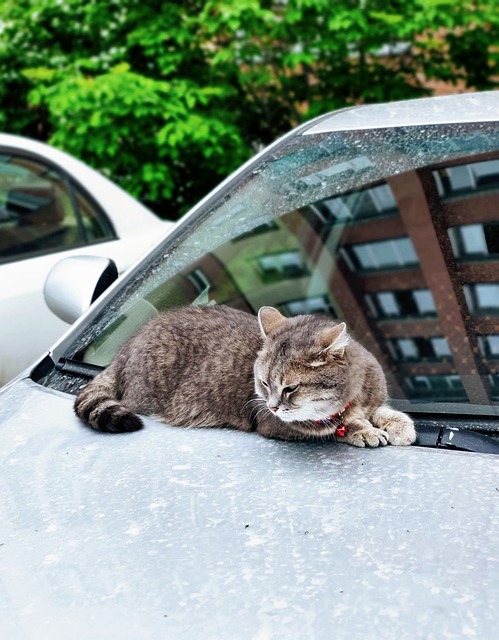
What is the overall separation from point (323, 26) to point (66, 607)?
6807mm

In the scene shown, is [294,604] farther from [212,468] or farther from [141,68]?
[141,68]

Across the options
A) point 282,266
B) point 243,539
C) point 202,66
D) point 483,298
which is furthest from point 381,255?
point 202,66

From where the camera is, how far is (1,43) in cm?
805

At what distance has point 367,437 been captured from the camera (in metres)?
1.97

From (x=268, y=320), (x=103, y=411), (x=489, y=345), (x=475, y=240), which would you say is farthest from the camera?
(x=475, y=240)

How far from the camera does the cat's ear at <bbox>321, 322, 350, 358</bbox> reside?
2.19 m

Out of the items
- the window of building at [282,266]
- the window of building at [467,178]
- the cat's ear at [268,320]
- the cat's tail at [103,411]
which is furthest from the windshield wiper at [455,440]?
the window of building at [282,266]

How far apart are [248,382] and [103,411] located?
18.0 inches

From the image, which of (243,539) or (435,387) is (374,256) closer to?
(435,387)

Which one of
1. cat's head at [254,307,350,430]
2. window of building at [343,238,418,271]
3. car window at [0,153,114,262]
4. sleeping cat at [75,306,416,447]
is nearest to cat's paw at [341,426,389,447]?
sleeping cat at [75,306,416,447]

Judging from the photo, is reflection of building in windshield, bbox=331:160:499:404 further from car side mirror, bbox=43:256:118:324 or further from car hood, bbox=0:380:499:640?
car side mirror, bbox=43:256:118:324

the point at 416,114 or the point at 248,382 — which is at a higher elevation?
the point at 416,114

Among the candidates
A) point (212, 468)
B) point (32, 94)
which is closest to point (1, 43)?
point (32, 94)

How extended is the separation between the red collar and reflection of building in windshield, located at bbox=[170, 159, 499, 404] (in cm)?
31
